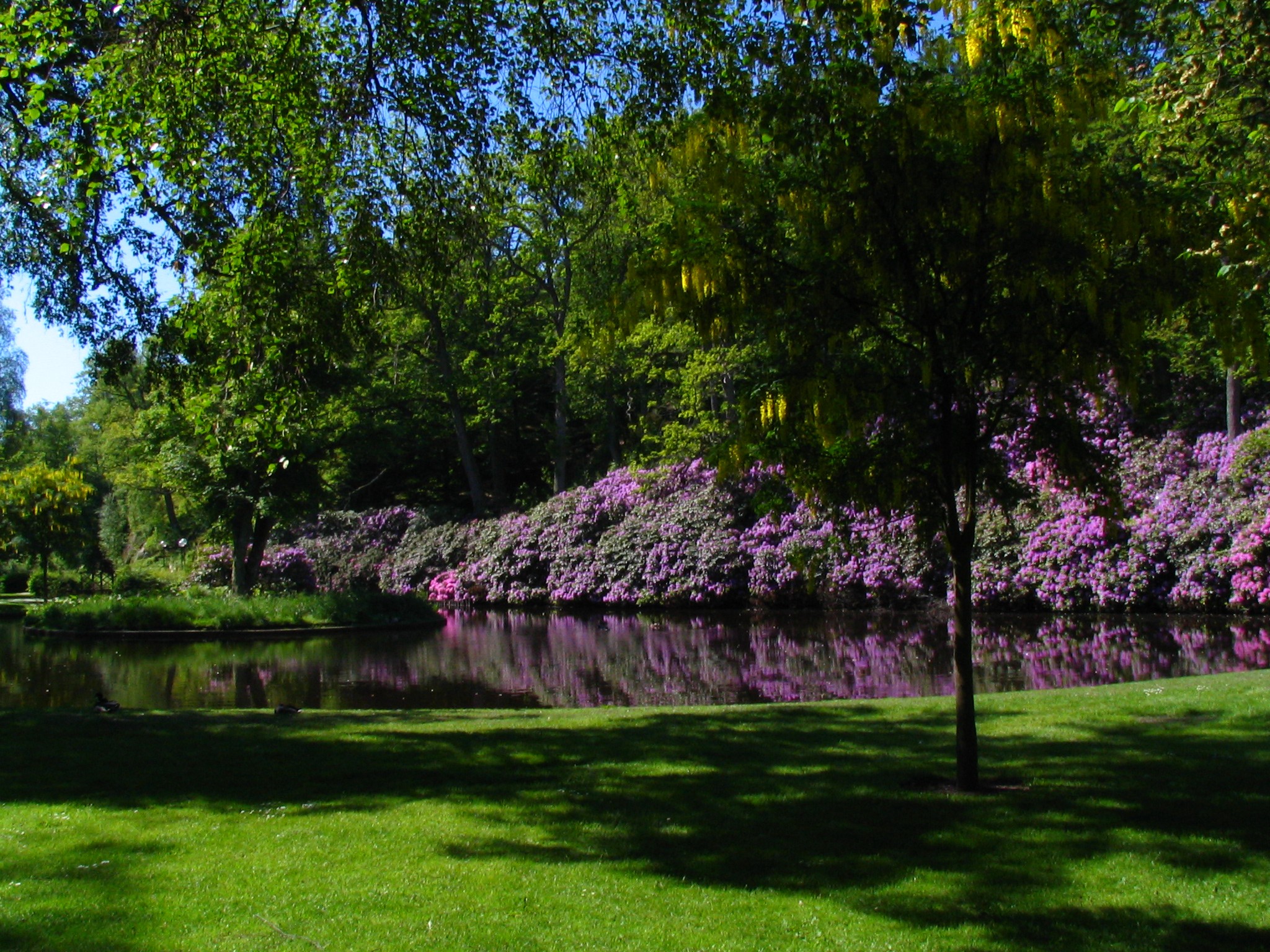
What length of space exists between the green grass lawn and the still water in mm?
5212

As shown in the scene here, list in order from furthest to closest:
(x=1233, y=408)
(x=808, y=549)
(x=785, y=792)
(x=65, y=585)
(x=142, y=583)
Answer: (x=65, y=585) → (x=142, y=583) → (x=1233, y=408) → (x=808, y=549) → (x=785, y=792)

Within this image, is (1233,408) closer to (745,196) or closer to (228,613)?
(745,196)

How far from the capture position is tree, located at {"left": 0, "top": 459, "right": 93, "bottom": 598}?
37.2 metres

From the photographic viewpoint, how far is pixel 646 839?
19.7 feet

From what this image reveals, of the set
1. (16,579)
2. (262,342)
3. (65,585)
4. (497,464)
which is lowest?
(65,585)

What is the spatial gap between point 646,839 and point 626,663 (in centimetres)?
1310

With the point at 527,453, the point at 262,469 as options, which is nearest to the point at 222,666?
the point at 262,469

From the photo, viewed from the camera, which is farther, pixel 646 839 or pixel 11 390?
pixel 11 390

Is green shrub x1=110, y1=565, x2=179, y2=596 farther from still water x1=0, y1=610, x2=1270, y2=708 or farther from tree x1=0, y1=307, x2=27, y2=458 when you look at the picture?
tree x1=0, y1=307, x2=27, y2=458

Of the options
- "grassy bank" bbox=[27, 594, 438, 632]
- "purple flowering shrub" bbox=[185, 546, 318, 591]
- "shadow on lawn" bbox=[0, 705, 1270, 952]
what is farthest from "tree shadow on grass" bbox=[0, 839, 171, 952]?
"purple flowering shrub" bbox=[185, 546, 318, 591]

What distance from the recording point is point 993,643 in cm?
1928

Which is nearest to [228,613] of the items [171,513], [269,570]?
[269,570]

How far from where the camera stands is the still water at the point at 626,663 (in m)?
15.0

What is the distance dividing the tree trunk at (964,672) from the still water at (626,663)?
698 centimetres
